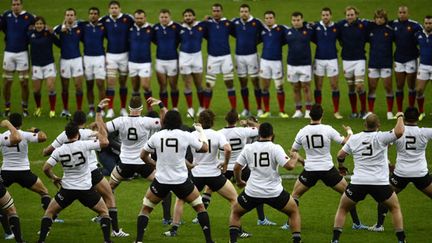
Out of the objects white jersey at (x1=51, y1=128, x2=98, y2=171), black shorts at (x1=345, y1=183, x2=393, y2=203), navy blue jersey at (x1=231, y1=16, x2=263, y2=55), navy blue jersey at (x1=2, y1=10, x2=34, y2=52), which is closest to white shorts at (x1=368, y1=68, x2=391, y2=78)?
navy blue jersey at (x1=231, y1=16, x2=263, y2=55)

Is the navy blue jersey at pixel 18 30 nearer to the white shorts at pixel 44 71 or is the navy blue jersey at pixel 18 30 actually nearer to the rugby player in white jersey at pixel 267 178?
the white shorts at pixel 44 71

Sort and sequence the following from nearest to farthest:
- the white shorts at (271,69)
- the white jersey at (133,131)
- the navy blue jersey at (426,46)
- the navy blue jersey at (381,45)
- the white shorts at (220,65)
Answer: the white jersey at (133,131), the navy blue jersey at (426,46), the navy blue jersey at (381,45), the white shorts at (271,69), the white shorts at (220,65)

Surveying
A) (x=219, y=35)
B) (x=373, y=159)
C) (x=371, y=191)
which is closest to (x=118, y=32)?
(x=219, y=35)

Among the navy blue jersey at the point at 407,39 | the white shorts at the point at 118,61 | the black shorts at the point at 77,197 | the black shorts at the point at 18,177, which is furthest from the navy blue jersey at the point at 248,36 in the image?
the black shorts at the point at 77,197

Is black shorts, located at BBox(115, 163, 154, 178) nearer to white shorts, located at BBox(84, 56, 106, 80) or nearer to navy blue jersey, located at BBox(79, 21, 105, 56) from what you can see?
white shorts, located at BBox(84, 56, 106, 80)

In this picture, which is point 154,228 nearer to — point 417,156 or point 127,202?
point 127,202

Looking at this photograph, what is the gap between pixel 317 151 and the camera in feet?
61.3

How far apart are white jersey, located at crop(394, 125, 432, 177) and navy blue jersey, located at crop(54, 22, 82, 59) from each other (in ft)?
39.5

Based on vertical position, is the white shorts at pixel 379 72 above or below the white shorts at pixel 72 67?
below

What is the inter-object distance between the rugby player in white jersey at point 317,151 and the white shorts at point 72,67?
35.8ft

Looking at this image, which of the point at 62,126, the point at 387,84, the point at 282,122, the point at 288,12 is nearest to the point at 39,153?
the point at 62,126

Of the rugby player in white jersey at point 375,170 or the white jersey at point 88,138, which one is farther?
the white jersey at point 88,138

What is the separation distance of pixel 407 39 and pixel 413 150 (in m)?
9.35

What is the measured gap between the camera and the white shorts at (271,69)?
91.8 feet
